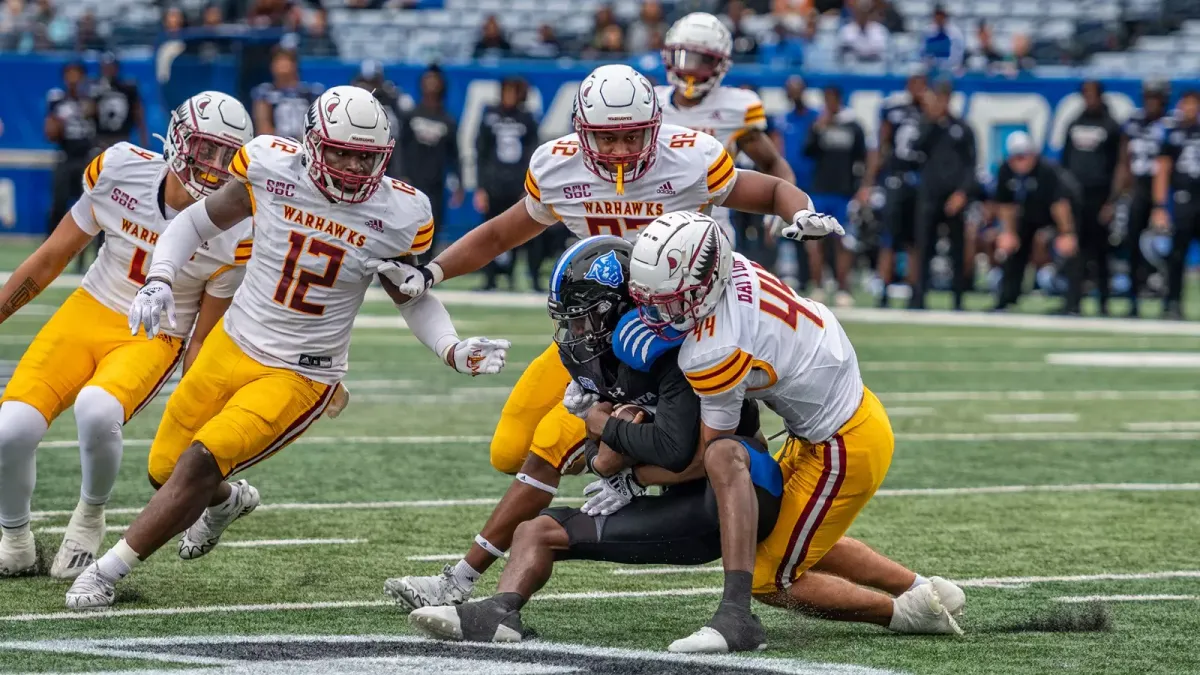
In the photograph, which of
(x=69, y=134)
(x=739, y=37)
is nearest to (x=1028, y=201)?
(x=739, y=37)

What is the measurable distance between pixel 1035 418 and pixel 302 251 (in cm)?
559

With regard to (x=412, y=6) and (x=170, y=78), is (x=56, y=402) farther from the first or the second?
(x=412, y=6)

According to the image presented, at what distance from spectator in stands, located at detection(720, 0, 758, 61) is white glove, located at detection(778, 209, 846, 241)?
14.9 metres

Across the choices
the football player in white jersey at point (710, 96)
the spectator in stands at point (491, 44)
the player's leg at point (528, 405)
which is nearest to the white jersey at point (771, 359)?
the player's leg at point (528, 405)

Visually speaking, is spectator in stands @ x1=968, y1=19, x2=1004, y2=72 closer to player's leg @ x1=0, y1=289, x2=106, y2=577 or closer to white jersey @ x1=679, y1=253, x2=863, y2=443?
player's leg @ x1=0, y1=289, x2=106, y2=577

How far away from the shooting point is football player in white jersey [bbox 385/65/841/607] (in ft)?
18.1

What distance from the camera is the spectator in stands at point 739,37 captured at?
2078 cm

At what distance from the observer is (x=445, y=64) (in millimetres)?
20875

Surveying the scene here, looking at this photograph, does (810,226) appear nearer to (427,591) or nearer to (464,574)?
(464,574)

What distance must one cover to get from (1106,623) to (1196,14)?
19175mm

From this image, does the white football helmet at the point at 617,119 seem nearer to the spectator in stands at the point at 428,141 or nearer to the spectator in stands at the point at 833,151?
the spectator in stands at the point at 833,151

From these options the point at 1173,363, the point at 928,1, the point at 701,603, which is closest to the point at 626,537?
the point at 701,603

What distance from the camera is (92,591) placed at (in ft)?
17.5

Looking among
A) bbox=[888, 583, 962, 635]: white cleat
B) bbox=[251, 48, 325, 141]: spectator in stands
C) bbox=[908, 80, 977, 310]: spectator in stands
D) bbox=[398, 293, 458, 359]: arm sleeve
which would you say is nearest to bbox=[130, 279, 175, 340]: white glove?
bbox=[398, 293, 458, 359]: arm sleeve
